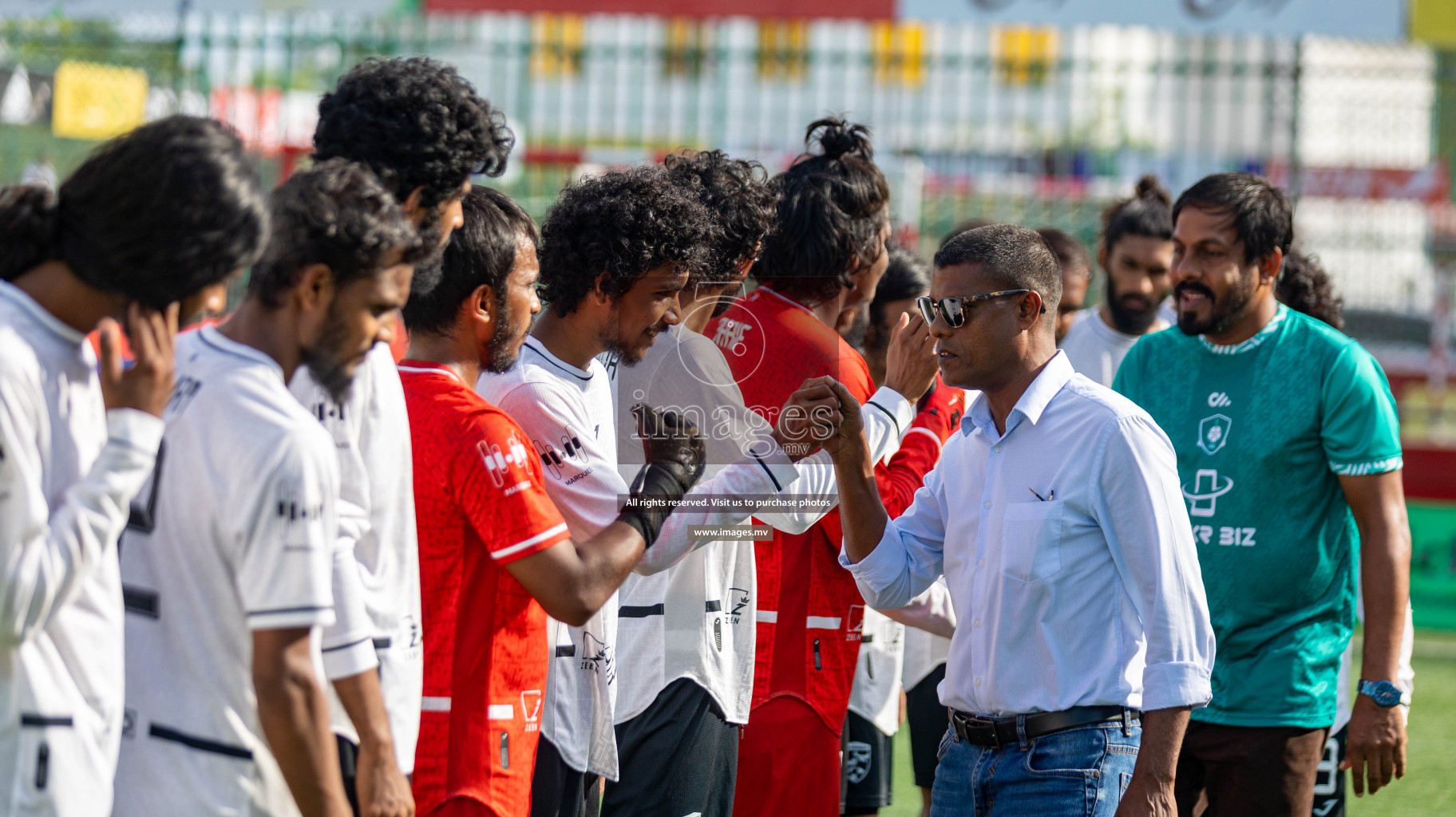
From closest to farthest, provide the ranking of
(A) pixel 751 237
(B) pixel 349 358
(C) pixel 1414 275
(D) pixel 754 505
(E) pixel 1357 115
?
(B) pixel 349 358 → (D) pixel 754 505 → (A) pixel 751 237 → (E) pixel 1357 115 → (C) pixel 1414 275

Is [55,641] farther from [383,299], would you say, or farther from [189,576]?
[383,299]

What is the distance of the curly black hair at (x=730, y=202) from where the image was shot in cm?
343

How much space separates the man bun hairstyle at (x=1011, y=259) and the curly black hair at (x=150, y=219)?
165 cm

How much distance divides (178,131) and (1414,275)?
14.9 m

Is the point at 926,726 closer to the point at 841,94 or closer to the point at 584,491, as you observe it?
the point at 584,491

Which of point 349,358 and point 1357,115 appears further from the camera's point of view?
point 1357,115

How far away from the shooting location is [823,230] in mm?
3793

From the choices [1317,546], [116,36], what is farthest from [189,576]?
[116,36]

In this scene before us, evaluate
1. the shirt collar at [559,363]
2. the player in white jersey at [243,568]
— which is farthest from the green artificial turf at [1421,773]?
the player in white jersey at [243,568]

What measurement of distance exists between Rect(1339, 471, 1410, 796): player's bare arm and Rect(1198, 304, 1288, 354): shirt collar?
0.49 m

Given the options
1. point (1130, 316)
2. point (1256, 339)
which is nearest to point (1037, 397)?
point (1256, 339)

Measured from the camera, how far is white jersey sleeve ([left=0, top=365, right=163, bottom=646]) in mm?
1939

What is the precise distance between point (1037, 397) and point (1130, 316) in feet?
10.2

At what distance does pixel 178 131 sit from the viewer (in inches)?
83.0
